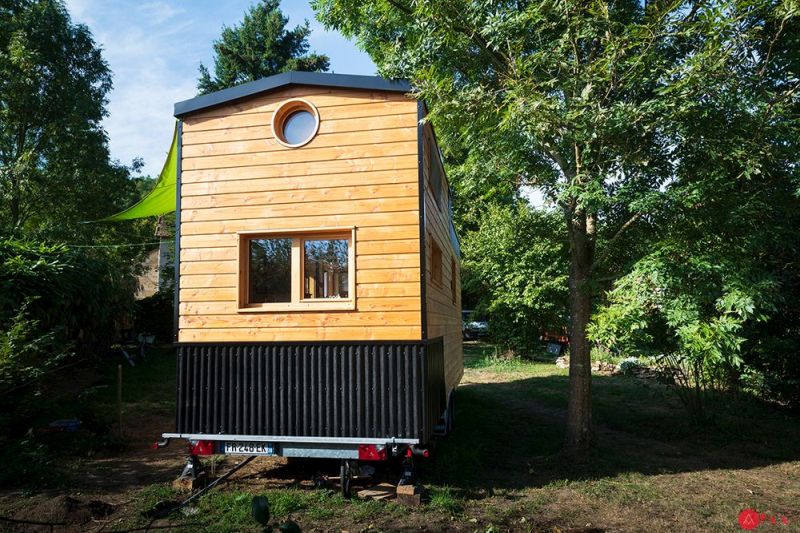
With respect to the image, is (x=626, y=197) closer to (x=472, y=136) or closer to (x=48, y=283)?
(x=472, y=136)

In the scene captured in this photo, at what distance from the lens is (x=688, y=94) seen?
5.47 metres

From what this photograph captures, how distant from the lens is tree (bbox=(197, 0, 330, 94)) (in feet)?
91.8

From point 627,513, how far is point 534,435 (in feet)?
10.9

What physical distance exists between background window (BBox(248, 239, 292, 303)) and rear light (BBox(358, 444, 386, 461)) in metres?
1.84

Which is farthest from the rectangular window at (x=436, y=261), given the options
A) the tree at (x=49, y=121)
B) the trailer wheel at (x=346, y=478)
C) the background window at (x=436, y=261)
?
the tree at (x=49, y=121)

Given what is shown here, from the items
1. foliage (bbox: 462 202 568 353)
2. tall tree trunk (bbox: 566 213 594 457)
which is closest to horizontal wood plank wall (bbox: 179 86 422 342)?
tall tree trunk (bbox: 566 213 594 457)

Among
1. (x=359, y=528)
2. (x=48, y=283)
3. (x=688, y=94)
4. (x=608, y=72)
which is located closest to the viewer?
(x=359, y=528)

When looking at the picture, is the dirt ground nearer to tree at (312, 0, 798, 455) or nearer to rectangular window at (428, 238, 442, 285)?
tree at (312, 0, 798, 455)

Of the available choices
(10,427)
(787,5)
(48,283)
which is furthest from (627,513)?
(48,283)

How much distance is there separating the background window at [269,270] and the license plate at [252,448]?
1566 mm

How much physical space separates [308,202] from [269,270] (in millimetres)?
924

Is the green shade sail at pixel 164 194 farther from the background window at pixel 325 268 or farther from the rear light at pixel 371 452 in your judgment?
the rear light at pixel 371 452

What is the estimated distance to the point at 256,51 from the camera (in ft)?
92.8

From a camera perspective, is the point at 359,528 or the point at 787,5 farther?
the point at 787,5
